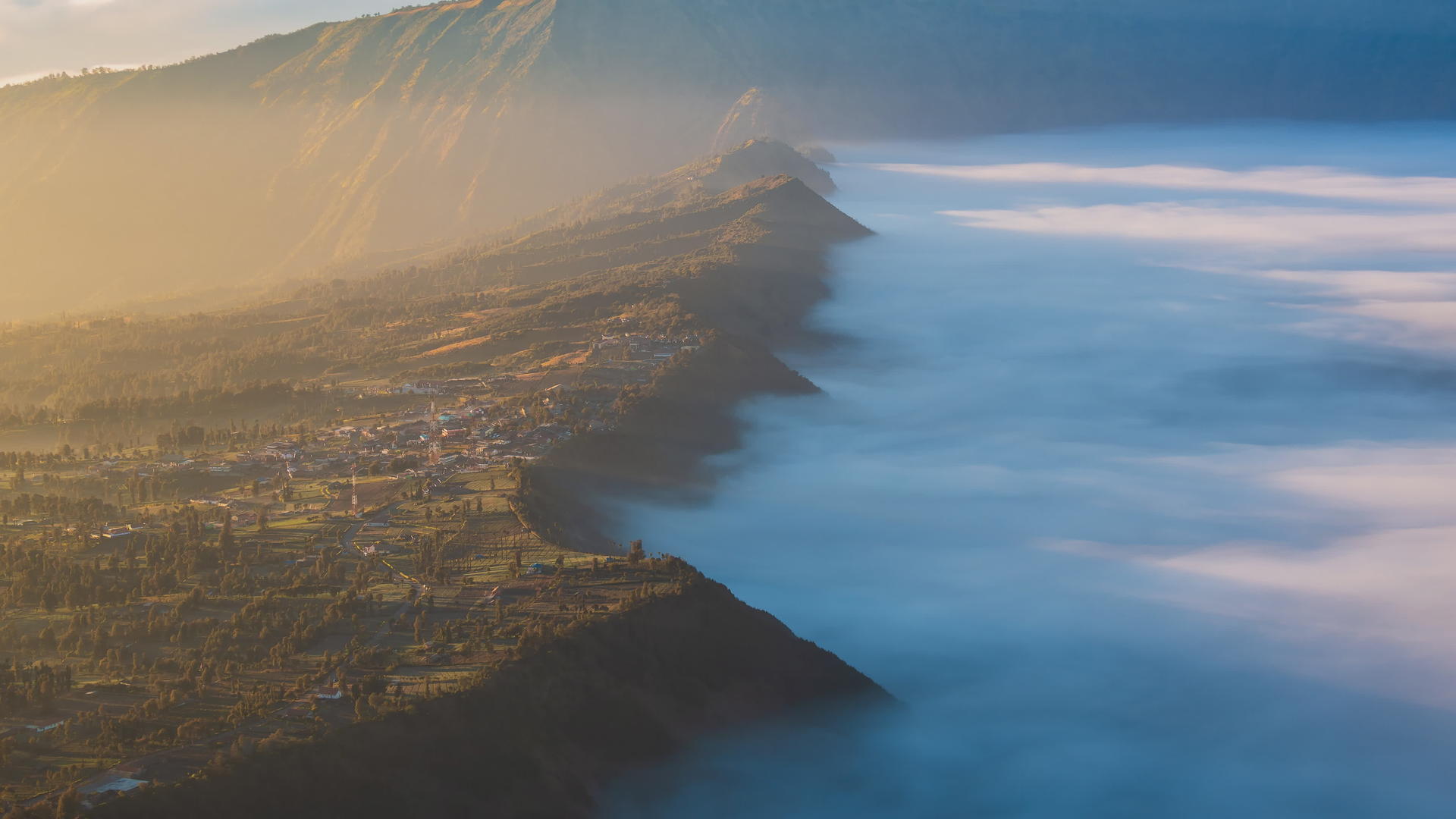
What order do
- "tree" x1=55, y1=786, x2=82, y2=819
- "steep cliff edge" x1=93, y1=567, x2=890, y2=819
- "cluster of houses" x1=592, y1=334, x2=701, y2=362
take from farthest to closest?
"cluster of houses" x1=592, y1=334, x2=701, y2=362
"steep cliff edge" x1=93, y1=567, x2=890, y2=819
"tree" x1=55, y1=786, x2=82, y2=819

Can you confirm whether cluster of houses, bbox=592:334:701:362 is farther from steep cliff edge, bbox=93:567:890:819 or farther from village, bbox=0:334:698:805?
steep cliff edge, bbox=93:567:890:819

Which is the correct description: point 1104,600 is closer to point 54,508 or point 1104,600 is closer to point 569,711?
point 569,711

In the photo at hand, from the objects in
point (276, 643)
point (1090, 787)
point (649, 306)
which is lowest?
point (1090, 787)

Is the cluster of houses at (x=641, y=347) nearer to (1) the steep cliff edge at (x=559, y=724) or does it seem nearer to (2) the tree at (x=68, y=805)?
(1) the steep cliff edge at (x=559, y=724)

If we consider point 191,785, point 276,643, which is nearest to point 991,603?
point 276,643

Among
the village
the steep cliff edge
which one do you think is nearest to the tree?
the village

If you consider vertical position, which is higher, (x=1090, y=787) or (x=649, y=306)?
(x=649, y=306)

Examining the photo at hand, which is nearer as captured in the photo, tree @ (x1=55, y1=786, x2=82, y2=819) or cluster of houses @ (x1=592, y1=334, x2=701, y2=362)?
tree @ (x1=55, y1=786, x2=82, y2=819)
